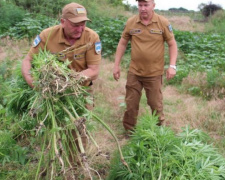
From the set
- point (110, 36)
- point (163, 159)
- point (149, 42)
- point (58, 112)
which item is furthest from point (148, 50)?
point (110, 36)

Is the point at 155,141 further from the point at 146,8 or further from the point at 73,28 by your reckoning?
the point at 146,8

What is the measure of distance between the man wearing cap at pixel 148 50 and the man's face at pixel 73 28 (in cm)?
107

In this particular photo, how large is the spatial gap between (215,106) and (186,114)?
58 cm

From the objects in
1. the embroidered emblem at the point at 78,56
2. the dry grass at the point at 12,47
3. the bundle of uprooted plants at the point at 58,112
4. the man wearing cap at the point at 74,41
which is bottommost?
the dry grass at the point at 12,47

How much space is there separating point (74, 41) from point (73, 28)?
0.22 meters

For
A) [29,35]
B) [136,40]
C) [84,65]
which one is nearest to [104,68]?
[29,35]

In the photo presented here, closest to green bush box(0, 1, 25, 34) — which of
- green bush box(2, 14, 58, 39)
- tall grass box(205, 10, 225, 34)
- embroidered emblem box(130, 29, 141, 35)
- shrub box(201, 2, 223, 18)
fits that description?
green bush box(2, 14, 58, 39)

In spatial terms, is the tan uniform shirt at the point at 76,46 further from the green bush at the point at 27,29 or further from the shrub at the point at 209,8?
the shrub at the point at 209,8

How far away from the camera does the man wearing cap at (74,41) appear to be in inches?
107

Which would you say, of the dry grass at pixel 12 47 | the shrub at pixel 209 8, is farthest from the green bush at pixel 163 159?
the shrub at pixel 209 8

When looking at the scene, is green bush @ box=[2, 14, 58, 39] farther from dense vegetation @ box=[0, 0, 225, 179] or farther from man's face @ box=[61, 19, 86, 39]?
man's face @ box=[61, 19, 86, 39]

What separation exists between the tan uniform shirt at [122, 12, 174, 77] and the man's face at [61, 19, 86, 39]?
107 centimetres

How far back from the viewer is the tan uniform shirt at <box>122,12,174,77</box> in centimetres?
362

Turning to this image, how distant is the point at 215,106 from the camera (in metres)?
4.96
